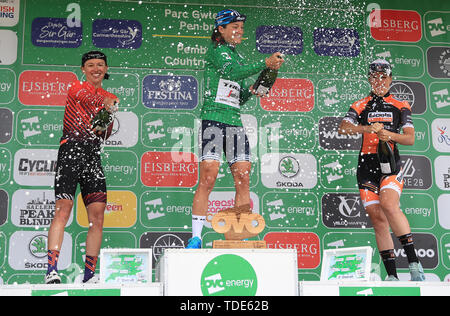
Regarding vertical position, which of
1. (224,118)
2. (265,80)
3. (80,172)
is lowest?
(80,172)

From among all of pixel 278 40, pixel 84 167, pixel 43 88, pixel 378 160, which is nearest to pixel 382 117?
pixel 378 160

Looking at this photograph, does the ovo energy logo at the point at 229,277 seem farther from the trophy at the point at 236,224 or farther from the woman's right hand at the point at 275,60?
the woman's right hand at the point at 275,60

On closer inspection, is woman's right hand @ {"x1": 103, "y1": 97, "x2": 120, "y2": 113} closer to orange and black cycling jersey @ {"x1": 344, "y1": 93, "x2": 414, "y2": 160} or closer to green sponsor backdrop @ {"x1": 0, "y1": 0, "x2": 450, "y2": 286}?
green sponsor backdrop @ {"x1": 0, "y1": 0, "x2": 450, "y2": 286}

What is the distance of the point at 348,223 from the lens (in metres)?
6.38

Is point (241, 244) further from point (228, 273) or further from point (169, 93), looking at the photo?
point (169, 93)

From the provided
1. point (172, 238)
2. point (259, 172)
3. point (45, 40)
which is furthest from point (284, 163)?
point (45, 40)

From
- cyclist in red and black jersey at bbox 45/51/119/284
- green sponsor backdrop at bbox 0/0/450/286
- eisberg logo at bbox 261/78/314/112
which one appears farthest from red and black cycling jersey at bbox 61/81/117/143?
eisberg logo at bbox 261/78/314/112

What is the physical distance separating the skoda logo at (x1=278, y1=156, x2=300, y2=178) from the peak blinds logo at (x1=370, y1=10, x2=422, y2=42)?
5.32 feet

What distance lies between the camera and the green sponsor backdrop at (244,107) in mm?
6238

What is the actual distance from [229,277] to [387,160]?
199 centimetres

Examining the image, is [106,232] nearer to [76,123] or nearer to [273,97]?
[76,123]

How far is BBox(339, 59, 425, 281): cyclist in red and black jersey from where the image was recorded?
526cm

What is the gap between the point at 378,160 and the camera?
5461 mm

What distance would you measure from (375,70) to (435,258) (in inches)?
83.1
